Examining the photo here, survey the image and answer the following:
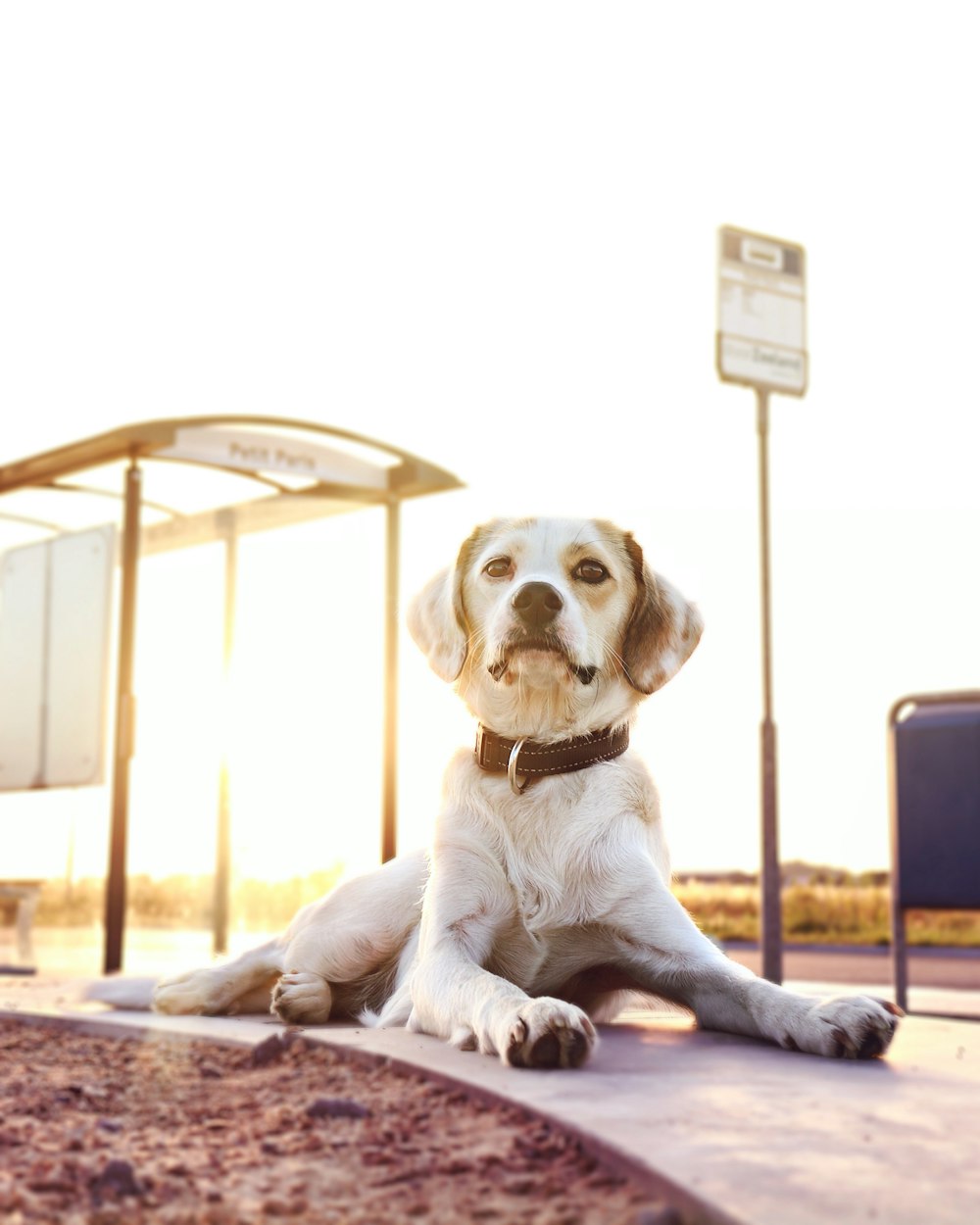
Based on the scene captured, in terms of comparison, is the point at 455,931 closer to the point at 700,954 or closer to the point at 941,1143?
the point at 700,954

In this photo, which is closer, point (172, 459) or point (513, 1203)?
point (513, 1203)

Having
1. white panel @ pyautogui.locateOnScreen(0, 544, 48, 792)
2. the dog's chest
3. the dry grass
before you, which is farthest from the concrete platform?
the dry grass

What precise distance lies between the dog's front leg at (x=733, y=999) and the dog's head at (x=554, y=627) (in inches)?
22.1

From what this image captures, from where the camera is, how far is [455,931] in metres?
3.83

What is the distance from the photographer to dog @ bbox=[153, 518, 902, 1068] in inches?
149

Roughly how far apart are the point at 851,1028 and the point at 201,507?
25.0 feet

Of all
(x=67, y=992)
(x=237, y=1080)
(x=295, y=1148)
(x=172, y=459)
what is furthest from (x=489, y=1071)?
(x=172, y=459)

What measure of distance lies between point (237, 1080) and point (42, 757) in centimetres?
658

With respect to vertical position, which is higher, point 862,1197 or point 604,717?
point 604,717

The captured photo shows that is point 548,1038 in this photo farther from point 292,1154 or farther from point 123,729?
point 123,729

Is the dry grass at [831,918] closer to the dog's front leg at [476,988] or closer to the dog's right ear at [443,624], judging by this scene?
the dog's right ear at [443,624]

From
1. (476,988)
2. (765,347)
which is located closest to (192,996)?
(476,988)

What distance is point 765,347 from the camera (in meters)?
8.74

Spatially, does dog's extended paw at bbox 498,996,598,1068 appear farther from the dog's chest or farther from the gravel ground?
the dog's chest
